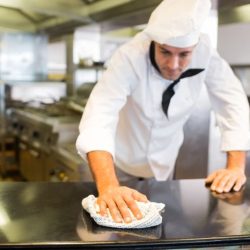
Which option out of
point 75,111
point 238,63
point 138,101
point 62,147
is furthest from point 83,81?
point 138,101

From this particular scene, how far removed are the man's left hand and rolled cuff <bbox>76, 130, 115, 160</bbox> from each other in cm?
30

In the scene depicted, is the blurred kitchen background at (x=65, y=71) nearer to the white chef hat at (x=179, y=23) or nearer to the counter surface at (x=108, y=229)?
the white chef hat at (x=179, y=23)

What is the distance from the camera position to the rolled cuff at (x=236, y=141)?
3.97 feet

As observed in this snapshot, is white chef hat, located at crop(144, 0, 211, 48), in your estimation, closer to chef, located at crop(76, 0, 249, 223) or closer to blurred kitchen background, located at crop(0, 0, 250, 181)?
chef, located at crop(76, 0, 249, 223)

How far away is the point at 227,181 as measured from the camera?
101cm

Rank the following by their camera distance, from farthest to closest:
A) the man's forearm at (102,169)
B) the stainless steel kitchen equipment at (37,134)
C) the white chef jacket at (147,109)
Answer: the stainless steel kitchen equipment at (37,134), the white chef jacket at (147,109), the man's forearm at (102,169)

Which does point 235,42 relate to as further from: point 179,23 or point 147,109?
point 179,23

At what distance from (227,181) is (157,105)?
45cm

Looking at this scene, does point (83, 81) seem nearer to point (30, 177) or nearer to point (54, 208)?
point (30, 177)

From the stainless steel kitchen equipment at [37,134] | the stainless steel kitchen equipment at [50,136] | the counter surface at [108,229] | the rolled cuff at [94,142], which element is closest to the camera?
the counter surface at [108,229]

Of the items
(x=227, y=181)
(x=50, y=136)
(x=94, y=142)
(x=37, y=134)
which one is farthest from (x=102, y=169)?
(x=37, y=134)

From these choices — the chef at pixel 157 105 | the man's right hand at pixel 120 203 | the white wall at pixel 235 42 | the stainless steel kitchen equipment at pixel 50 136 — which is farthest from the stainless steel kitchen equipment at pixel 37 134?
the man's right hand at pixel 120 203

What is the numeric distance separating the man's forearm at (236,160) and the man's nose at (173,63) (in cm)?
34

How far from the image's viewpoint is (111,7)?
7.80ft
